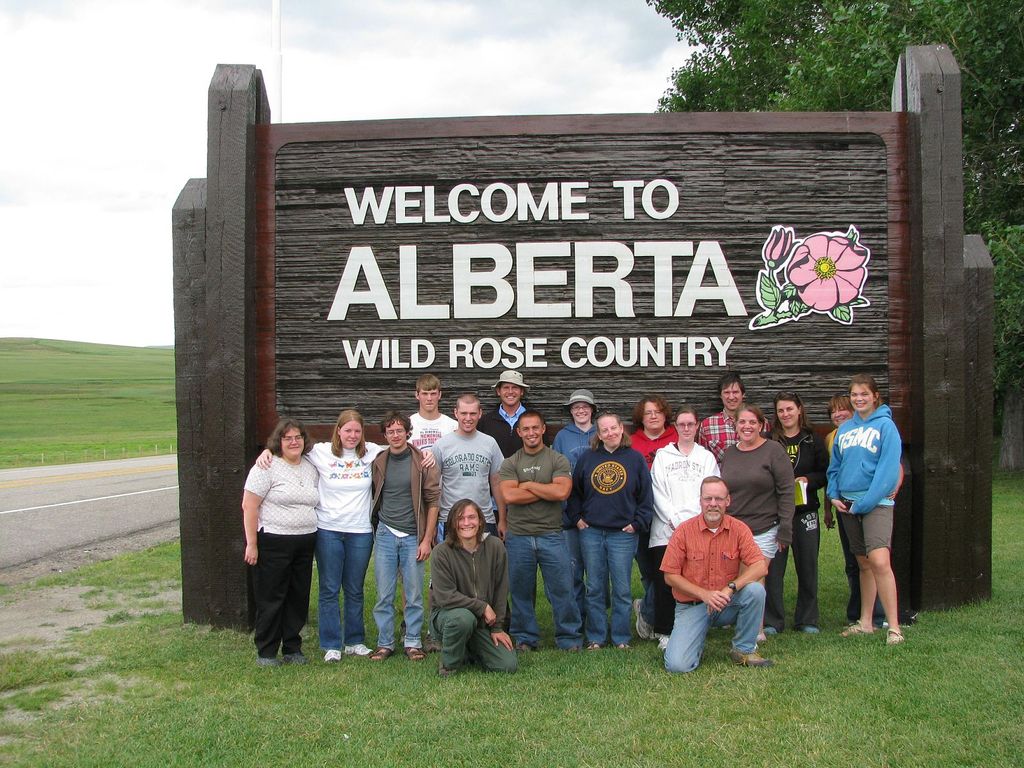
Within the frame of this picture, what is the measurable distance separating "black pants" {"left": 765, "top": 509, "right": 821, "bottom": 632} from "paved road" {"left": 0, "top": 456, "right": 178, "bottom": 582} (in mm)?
7567

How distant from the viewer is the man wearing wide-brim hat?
22.0ft

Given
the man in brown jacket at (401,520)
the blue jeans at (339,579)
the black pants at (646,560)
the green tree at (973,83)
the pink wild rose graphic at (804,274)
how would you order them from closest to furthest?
the blue jeans at (339,579) → the man in brown jacket at (401,520) → the black pants at (646,560) → the pink wild rose graphic at (804,274) → the green tree at (973,83)

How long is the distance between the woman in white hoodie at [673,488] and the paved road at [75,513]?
701cm

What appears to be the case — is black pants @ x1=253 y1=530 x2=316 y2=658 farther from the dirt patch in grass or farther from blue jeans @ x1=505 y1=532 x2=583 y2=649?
the dirt patch in grass

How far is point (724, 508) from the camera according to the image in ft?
18.4

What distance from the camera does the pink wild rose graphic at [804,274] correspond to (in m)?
6.96

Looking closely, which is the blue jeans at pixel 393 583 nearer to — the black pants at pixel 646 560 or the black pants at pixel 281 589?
the black pants at pixel 281 589

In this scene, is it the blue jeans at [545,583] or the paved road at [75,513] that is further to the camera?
the paved road at [75,513]

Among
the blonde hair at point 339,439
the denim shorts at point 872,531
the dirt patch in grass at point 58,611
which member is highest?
the blonde hair at point 339,439

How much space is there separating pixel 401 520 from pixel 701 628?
6.57 feet

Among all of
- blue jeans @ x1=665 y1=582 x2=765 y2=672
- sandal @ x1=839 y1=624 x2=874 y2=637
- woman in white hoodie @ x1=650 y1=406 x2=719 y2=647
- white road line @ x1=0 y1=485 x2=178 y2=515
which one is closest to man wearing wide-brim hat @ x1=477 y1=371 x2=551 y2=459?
woman in white hoodie @ x1=650 y1=406 x2=719 y2=647

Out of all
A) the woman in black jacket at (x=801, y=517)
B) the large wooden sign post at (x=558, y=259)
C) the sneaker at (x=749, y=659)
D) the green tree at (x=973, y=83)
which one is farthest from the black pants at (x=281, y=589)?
the green tree at (x=973, y=83)

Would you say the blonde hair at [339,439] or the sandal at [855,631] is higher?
the blonde hair at [339,439]

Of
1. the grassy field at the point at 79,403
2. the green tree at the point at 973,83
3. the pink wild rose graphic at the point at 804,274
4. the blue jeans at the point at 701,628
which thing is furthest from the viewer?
the grassy field at the point at 79,403
